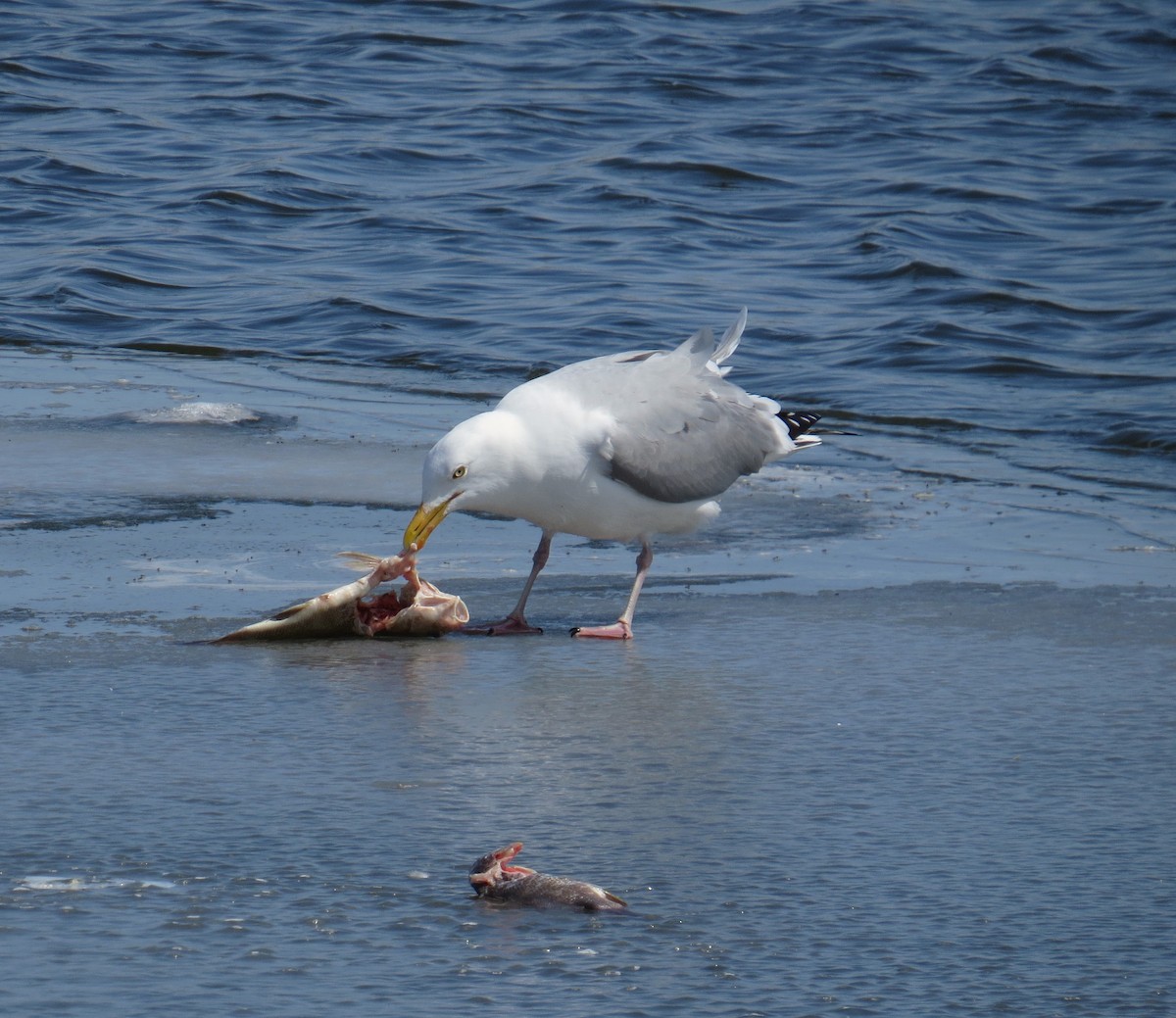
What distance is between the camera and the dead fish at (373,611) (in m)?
5.02

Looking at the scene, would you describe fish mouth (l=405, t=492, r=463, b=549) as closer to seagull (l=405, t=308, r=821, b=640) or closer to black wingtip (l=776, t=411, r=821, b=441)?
seagull (l=405, t=308, r=821, b=640)

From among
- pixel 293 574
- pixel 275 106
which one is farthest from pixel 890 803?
pixel 275 106

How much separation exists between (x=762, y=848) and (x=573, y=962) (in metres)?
0.60

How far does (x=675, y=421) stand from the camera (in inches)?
231

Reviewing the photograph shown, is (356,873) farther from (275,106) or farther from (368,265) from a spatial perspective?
(275,106)

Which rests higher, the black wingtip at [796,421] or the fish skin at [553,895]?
the fish skin at [553,895]

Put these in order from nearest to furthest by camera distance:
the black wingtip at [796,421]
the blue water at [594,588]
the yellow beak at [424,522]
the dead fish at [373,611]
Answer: the blue water at [594,588] < the dead fish at [373,611] < the yellow beak at [424,522] < the black wingtip at [796,421]

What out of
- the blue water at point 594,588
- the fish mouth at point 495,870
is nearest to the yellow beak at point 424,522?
the blue water at point 594,588

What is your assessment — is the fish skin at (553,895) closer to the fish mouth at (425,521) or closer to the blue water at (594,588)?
the blue water at (594,588)

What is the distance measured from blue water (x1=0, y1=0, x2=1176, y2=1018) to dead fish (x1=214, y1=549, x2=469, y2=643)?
0.08 m

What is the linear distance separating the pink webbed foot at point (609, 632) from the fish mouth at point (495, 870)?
2.07 meters

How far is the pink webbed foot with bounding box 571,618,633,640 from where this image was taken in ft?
17.3

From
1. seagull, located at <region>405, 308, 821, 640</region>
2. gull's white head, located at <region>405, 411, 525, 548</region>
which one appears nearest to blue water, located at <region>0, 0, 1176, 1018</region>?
seagull, located at <region>405, 308, 821, 640</region>

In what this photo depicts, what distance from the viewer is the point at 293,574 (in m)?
5.75
